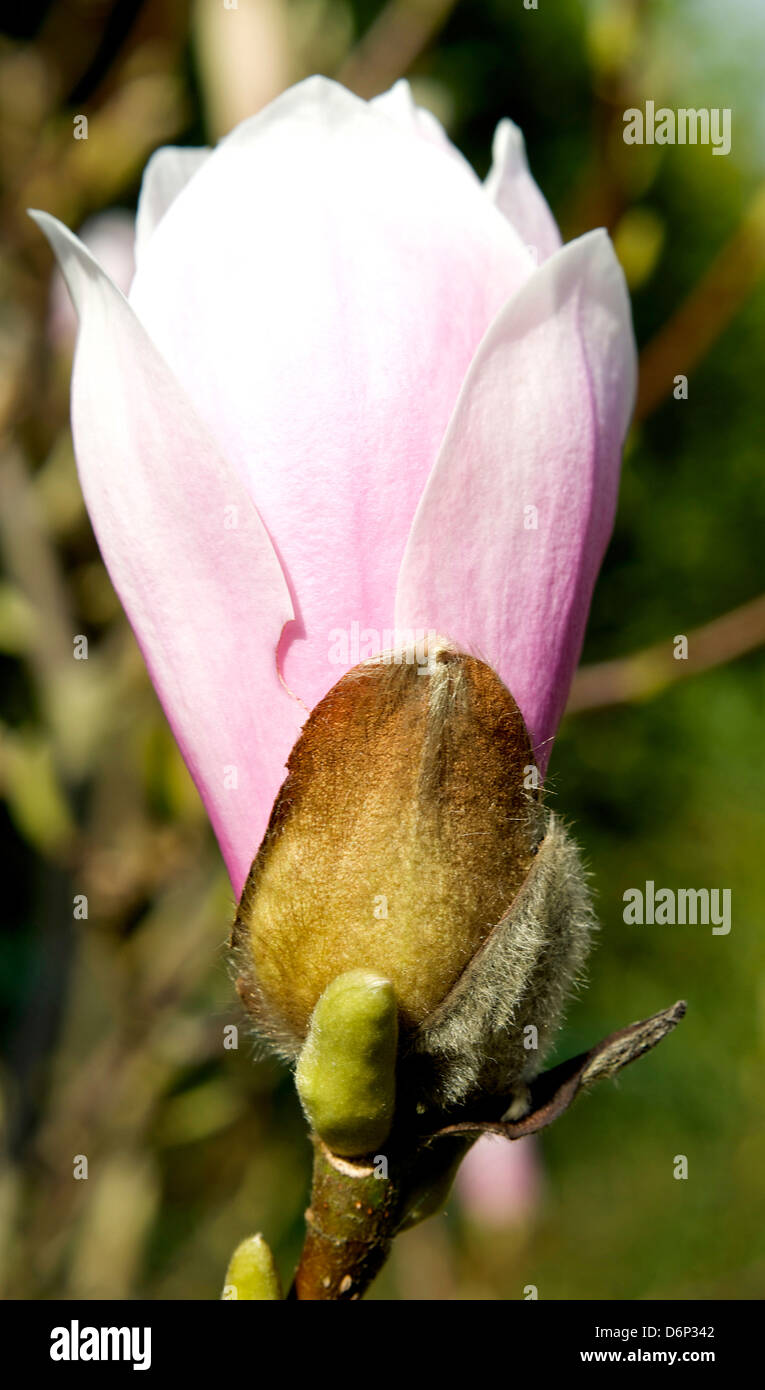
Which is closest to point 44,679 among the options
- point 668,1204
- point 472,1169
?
point 472,1169

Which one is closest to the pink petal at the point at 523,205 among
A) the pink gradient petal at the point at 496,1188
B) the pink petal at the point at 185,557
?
the pink petal at the point at 185,557

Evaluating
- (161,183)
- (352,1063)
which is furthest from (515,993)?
(161,183)

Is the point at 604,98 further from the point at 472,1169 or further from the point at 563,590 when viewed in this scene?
the point at 472,1169

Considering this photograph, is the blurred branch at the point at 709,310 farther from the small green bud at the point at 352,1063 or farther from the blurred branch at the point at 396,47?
the small green bud at the point at 352,1063

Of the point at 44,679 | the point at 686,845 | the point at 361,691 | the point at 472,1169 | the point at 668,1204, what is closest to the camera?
the point at 361,691

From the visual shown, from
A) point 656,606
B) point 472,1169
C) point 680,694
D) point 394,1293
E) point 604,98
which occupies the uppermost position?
point 656,606
